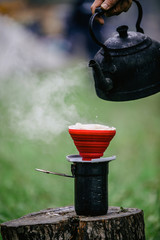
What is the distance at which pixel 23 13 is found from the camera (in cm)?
991

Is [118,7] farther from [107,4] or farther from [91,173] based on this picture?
[91,173]

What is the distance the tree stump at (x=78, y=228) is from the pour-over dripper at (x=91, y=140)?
414 mm

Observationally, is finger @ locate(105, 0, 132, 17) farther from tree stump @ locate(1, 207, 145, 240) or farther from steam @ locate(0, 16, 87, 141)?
tree stump @ locate(1, 207, 145, 240)

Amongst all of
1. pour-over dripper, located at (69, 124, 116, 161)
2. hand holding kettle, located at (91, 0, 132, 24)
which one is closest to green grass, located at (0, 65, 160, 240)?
pour-over dripper, located at (69, 124, 116, 161)

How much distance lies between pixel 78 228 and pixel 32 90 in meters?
3.81

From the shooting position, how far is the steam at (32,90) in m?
3.31

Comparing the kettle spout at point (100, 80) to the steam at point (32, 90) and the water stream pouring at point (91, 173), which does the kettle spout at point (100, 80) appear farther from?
the steam at point (32, 90)

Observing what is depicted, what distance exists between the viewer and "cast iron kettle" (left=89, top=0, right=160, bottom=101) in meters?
2.38

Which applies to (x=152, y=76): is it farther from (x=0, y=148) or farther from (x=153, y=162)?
(x=0, y=148)

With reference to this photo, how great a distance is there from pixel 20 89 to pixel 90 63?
4278mm

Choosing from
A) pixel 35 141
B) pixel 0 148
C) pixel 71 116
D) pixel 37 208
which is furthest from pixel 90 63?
pixel 35 141

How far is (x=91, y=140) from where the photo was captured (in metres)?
2.42

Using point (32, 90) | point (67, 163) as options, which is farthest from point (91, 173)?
point (32, 90)

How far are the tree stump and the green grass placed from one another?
95 centimetres
